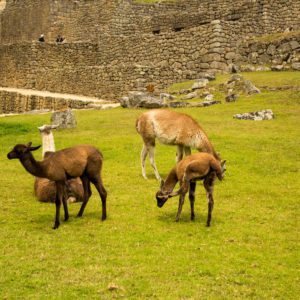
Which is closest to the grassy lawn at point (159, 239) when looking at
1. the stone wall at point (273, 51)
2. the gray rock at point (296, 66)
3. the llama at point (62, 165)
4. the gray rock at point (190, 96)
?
the llama at point (62, 165)

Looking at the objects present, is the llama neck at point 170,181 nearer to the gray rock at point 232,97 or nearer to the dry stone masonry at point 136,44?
the gray rock at point 232,97

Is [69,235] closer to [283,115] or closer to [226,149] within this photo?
[226,149]

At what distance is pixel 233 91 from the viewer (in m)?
24.2

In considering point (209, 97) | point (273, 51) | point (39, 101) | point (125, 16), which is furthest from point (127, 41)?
point (209, 97)

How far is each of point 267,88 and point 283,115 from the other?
15.5ft

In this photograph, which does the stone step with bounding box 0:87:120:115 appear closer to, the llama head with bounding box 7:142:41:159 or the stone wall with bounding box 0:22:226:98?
the stone wall with bounding box 0:22:226:98

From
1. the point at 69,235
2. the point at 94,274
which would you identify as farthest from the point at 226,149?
the point at 94,274

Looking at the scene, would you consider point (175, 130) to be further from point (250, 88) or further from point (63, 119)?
point (250, 88)

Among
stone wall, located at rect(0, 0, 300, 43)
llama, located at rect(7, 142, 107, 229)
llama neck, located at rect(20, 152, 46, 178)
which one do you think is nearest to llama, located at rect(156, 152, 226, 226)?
llama, located at rect(7, 142, 107, 229)

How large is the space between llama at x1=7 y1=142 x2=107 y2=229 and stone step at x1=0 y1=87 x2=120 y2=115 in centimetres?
1834

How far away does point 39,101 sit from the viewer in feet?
108

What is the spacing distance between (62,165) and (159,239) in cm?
196

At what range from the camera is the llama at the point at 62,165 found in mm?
9141

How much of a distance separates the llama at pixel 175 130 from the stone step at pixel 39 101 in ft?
51.2
